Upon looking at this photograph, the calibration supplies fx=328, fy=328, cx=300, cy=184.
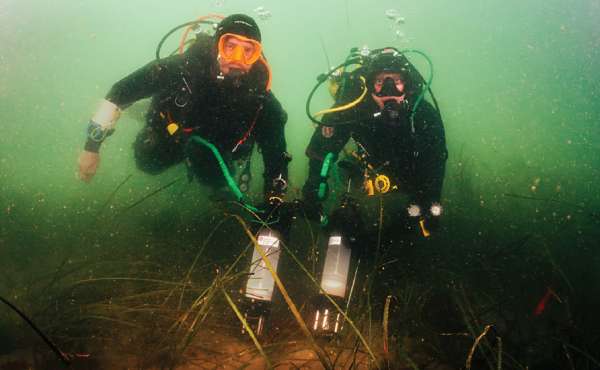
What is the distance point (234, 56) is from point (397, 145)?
2.56m

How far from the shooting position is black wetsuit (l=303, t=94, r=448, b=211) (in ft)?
14.9

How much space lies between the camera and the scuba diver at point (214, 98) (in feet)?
13.6

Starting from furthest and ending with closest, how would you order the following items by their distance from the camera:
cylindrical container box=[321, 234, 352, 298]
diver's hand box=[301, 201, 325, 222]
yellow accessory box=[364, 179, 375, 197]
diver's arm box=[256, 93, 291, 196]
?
1. diver's arm box=[256, 93, 291, 196]
2. yellow accessory box=[364, 179, 375, 197]
3. diver's hand box=[301, 201, 325, 222]
4. cylindrical container box=[321, 234, 352, 298]

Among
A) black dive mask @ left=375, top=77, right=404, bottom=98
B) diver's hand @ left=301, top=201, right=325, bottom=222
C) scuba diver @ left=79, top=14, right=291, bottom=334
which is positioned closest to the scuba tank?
diver's hand @ left=301, top=201, right=325, bottom=222

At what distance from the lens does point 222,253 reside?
5668 mm

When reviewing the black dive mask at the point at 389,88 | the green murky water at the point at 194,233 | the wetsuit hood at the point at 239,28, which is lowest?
the green murky water at the point at 194,233

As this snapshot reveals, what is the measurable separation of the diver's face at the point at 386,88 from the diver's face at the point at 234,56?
191cm

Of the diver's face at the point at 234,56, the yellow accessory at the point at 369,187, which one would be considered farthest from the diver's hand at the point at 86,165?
the yellow accessory at the point at 369,187

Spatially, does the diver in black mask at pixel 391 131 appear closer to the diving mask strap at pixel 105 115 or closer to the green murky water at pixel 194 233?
the green murky water at pixel 194 233

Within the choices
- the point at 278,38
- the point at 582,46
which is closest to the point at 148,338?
the point at 278,38

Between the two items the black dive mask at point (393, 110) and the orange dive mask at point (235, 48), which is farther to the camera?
the black dive mask at point (393, 110)

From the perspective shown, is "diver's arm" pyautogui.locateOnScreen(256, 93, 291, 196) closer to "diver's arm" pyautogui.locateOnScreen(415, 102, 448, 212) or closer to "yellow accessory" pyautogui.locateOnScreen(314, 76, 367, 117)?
"yellow accessory" pyautogui.locateOnScreen(314, 76, 367, 117)

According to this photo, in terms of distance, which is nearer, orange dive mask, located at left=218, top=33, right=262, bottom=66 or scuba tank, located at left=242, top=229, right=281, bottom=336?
scuba tank, located at left=242, top=229, right=281, bottom=336

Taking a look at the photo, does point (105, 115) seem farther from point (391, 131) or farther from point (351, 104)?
point (391, 131)
